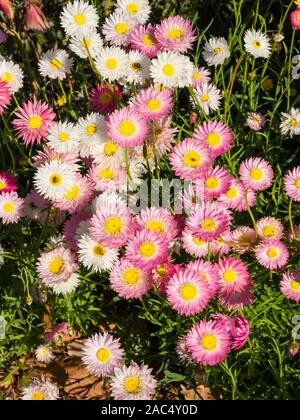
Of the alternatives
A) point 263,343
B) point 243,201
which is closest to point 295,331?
point 263,343

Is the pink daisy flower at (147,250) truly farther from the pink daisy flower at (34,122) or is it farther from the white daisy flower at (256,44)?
the white daisy flower at (256,44)

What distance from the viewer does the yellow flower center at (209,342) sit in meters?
1.52

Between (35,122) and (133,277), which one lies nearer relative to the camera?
(133,277)

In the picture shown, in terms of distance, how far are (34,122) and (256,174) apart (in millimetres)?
771

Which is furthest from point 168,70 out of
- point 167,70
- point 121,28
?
point 121,28

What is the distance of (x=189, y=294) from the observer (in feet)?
4.99

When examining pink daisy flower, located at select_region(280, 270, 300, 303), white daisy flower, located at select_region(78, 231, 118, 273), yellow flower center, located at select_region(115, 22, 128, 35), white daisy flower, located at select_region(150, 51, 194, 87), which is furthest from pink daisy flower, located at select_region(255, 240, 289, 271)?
yellow flower center, located at select_region(115, 22, 128, 35)

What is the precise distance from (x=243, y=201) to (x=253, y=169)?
14cm

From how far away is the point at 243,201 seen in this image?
71.6 inches

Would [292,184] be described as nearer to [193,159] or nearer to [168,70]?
[193,159]

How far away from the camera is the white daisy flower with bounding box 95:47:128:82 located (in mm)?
1841

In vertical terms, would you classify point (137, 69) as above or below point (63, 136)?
above

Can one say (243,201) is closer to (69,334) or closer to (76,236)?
(76,236)

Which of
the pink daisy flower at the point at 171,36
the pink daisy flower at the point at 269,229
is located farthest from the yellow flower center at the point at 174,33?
the pink daisy flower at the point at 269,229
